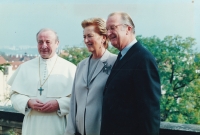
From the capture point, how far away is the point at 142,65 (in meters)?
1.64

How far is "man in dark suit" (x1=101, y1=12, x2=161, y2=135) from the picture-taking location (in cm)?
160

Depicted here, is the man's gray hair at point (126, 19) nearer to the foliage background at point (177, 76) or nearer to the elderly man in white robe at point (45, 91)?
the foliage background at point (177, 76)

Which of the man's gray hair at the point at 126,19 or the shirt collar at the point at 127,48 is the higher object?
the man's gray hair at the point at 126,19

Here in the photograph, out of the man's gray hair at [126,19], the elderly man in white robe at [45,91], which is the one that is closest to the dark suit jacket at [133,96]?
the man's gray hair at [126,19]

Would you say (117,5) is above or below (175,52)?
above

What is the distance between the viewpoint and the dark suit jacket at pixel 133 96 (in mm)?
1603

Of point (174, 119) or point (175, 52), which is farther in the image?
point (174, 119)

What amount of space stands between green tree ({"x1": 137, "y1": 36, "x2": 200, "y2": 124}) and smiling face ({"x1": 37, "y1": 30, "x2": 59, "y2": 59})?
28.1 inches

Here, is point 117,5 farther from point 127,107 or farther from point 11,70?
point 11,70

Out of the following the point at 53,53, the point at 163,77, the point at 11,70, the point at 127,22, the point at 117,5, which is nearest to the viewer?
the point at 127,22

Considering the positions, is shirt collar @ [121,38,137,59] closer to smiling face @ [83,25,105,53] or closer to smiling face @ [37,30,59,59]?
smiling face @ [83,25,105,53]

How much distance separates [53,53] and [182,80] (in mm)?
1022

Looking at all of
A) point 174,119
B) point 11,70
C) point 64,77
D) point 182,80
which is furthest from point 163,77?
point 11,70

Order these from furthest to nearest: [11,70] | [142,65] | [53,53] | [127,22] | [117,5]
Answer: [11,70] → [53,53] → [117,5] → [127,22] → [142,65]
